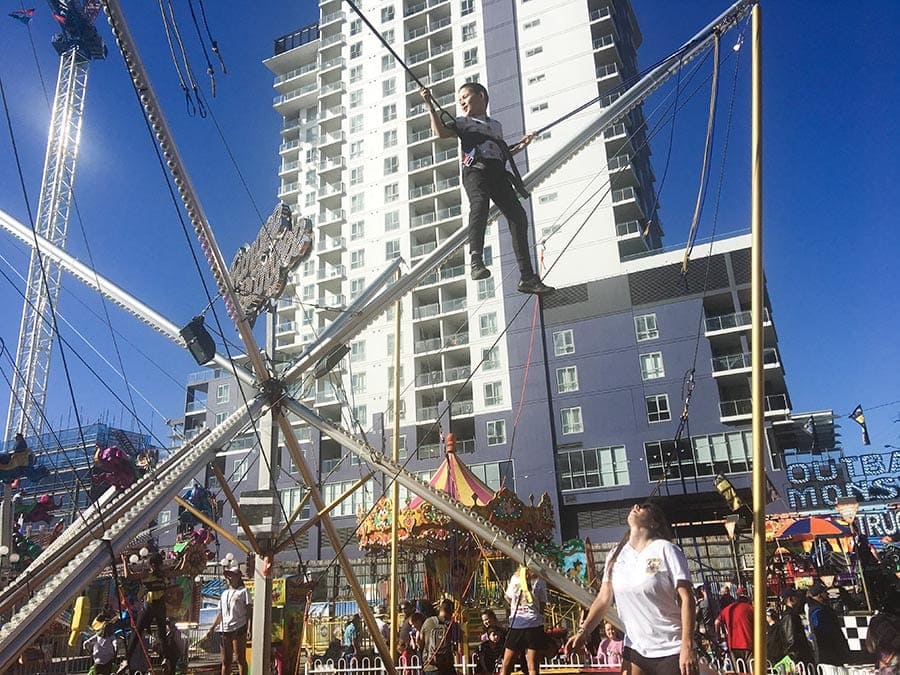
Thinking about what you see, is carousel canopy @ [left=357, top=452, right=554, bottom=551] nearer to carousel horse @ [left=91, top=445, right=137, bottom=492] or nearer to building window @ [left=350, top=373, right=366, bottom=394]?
carousel horse @ [left=91, top=445, right=137, bottom=492]

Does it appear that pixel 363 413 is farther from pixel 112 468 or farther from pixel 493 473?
pixel 112 468

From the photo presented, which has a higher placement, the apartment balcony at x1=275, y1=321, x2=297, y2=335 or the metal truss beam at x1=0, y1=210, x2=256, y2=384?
the apartment balcony at x1=275, y1=321, x2=297, y2=335

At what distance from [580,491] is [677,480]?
5214 mm

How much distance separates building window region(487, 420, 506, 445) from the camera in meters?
40.8

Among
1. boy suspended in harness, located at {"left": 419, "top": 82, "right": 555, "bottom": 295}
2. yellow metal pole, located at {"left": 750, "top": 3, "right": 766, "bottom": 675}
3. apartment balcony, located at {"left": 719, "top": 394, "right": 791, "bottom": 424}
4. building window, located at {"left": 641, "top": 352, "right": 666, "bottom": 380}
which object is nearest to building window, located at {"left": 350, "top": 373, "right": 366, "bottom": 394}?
building window, located at {"left": 641, "top": 352, "right": 666, "bottom": 380}

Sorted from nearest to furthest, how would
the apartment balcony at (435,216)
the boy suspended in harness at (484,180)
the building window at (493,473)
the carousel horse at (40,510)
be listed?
the boy suspended in harness at (484,180) < the carousel horse at (40,510) < the building window at (493,473) < the apartment balcony at (435,216)

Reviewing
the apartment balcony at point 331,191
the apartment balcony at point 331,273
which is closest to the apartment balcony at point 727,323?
the apartment balcony at point 331,273

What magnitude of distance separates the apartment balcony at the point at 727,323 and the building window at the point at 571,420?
8559 millimetres

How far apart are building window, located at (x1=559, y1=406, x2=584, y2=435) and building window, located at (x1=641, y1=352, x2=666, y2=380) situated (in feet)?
14.0

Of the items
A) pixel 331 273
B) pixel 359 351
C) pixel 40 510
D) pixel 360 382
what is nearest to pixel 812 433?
pixel 360 382

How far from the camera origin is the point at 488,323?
4409 centimetres

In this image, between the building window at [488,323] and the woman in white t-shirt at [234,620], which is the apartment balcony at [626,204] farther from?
the woman in white t-shirt at [234,620]

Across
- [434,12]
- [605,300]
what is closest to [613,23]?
[434,12]

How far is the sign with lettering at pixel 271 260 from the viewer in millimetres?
8656
